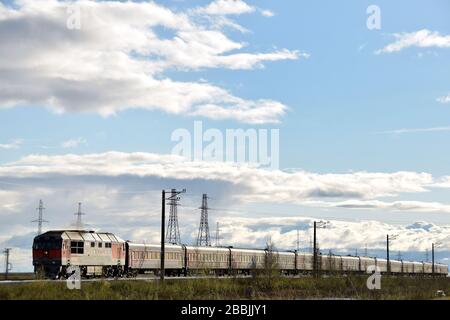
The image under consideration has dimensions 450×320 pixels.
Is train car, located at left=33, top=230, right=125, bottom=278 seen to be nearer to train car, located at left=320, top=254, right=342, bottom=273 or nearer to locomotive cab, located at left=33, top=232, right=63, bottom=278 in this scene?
locomotive cab, located at left=33, top=232, right=63, bottom=278

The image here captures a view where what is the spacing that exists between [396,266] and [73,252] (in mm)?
91413

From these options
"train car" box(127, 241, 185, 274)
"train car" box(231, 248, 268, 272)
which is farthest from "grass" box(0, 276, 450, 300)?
"train car" box(231, 248, 268, 272)

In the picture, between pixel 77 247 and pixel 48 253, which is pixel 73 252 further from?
pixel 48 253

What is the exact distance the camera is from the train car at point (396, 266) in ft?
431

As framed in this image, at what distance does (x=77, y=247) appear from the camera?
57.8 metres

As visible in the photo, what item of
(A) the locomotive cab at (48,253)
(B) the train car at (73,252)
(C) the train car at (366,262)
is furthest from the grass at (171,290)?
(C) the train car at (366,262)

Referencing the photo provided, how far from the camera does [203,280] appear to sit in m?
51.4

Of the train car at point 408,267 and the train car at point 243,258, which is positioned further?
the train car at point 408,267

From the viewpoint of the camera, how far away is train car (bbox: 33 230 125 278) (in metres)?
56.1

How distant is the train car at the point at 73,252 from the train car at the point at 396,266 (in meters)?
80.3

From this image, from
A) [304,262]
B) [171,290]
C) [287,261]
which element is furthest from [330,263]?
[171,290]

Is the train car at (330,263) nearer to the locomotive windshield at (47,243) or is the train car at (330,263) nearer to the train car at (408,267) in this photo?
the train car at (408,267)
